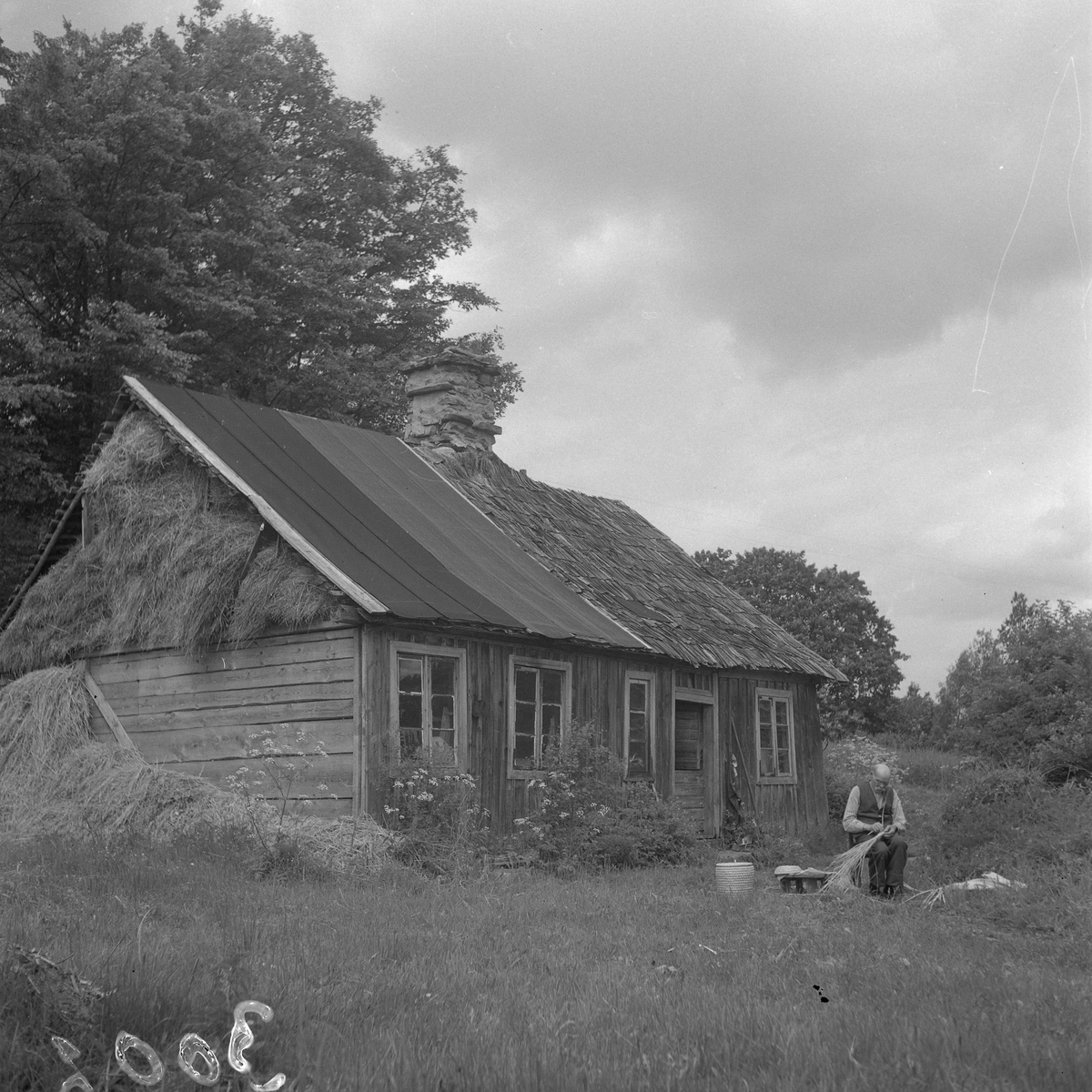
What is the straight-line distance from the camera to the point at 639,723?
688 inches

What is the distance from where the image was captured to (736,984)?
263 inches

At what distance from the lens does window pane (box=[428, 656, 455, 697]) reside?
47.5ft

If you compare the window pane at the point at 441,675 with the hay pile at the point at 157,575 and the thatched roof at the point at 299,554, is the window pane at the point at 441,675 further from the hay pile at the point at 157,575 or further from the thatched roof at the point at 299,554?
the hay pile at the point at 157,575

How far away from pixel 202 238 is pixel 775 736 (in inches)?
548

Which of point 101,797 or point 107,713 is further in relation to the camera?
point 107,713

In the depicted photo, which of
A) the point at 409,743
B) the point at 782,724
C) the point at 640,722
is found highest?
the point at 782,724

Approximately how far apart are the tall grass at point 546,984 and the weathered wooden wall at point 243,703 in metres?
3.22

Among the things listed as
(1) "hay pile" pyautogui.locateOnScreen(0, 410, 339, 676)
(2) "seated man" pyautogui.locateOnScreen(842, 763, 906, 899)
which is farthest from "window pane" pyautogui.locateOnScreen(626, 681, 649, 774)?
(1) "hay pile" pyautogui.locateOnScreen(0, 410, 339, 676)

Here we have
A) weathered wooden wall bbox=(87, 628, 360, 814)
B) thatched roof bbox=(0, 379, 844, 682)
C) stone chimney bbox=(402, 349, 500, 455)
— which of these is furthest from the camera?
stone chimney bbox=(402, 349, 500, 455)

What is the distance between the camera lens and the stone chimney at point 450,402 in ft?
67.7

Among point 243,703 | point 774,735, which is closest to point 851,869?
point 243,703

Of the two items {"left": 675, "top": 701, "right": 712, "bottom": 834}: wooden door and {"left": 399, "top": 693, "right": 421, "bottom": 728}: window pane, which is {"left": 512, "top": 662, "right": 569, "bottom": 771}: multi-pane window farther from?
{"left": 675, "top": 701, "right": 712, "bottom": 834}: wooden door

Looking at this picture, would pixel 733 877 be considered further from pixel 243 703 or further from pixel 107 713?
pixel 107 713

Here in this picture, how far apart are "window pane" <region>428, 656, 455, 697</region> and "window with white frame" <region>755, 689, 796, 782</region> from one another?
22.6 ft
